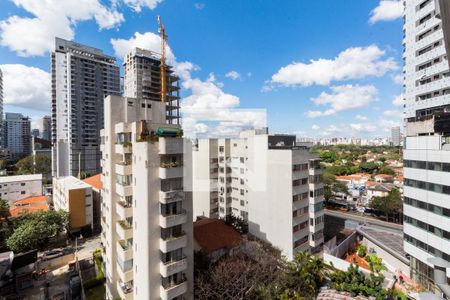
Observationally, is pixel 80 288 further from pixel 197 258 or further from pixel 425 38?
pixel 425 38

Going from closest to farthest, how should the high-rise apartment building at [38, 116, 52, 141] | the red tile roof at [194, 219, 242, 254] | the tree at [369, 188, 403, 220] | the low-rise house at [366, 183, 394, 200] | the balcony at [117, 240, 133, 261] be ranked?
the balcony at [117, 240, 133, 261], the red tile roof at [194, 219, 242, 254], the tree at [369, 188, 403, 220], the low-rise house at [366, 183, 394, 200], the high-rise apartment building at [38, 116, 52, 141]

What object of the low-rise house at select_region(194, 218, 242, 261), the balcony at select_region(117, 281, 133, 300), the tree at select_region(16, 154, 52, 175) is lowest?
the balcony at select_region(117, 281, 133, 300)

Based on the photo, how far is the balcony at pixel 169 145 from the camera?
12.5 meters

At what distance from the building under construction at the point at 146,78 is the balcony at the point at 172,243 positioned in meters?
41.8

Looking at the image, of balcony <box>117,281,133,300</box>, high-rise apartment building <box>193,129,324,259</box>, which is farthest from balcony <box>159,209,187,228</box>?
high-rise apartment building <box>193,129,324,259</box>

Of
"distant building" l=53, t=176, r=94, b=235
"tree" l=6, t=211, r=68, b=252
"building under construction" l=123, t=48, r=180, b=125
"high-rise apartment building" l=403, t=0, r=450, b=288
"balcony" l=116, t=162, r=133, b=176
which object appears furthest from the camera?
"building under construction" l=123, t=48, r=180, b=125

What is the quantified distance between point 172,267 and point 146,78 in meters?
51.2

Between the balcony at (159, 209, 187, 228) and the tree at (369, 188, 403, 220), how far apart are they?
3735 cm

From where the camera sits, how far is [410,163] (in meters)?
19.7

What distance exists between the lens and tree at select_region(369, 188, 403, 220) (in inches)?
1395

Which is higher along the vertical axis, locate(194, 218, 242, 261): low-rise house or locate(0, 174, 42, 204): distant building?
locate(0, 174, 42, 204): distant building

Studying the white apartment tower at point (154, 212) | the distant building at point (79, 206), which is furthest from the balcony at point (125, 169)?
the distant building at point (79, 206)

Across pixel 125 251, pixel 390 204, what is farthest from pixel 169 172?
pixel 390 204

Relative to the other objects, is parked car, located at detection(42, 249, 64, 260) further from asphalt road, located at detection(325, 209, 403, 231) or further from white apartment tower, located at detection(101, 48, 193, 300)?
asphalt road, located at detection(325, 209, 403, 231)
